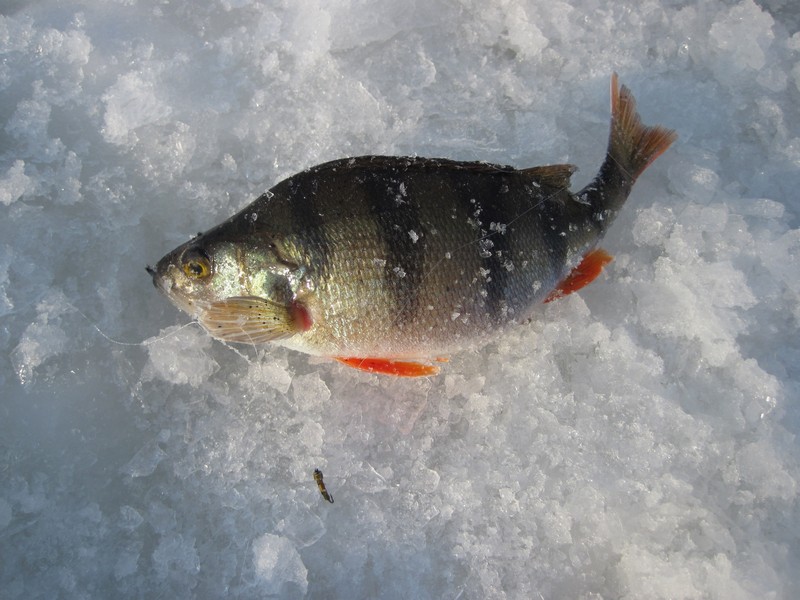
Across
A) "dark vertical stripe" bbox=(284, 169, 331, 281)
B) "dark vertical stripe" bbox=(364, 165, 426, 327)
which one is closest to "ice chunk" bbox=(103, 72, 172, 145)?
"dark vertical stripe" bbox=(284, 169, 331, 281)

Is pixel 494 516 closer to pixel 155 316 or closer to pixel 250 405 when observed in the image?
pixel 250 405

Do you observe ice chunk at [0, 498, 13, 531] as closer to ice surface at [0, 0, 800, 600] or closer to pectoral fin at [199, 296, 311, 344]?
ice surface at [0, 0, 800, 600]

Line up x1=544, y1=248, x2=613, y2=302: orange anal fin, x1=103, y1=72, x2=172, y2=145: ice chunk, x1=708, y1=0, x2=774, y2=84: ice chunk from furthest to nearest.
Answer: x1=708, y1=0, x2=774, y2=84: ice chunk < x1=103, y1=72, x2=172, y2=145: ice chunk < x1=544, y1=248, x2=613, y2=302: orange anal fin

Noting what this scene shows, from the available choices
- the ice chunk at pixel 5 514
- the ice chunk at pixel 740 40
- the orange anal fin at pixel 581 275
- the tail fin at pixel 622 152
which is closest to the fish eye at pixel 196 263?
the ice chunk at pixel 5 514

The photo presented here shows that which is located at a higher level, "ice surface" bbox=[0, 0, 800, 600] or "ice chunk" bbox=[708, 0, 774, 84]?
"ice chunk" bbox=[708, 0, 774, 84]

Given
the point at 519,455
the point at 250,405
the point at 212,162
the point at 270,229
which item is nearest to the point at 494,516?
the point at 519,455

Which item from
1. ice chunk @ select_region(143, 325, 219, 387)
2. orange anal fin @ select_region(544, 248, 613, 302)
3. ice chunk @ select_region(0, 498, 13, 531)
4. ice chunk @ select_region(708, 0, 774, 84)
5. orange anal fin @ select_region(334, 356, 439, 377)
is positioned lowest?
ice chunk @ select_region(0, 498, 13, 531)

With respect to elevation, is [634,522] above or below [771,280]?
below

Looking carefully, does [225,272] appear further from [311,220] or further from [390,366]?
[390,366]

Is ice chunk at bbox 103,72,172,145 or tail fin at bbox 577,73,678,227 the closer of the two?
tail fin at bbox 577,73,678,227
